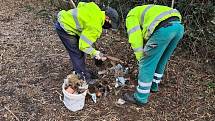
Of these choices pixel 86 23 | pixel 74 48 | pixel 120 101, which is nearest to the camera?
pixel 86 23

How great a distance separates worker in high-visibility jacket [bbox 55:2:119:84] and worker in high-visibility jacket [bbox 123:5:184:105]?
33 centimetres

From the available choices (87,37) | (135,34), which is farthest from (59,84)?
(135,34)

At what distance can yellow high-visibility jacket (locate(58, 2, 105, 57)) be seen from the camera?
442 centimetres

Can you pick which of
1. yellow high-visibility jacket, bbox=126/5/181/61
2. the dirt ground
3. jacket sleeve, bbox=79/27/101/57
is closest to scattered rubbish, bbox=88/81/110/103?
the dirt ground

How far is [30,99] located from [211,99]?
2.49 m

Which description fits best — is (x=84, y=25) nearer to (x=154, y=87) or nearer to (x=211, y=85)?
(x=154, y=87)

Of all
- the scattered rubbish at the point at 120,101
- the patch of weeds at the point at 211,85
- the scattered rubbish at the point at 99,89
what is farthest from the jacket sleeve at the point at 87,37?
the patch of weeds at the point at 211,85

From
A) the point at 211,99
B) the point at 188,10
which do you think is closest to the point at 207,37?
the point at 188,10

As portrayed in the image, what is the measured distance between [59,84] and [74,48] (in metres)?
0.63

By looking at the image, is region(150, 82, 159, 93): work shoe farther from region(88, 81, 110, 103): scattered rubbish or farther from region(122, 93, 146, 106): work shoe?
region(88, 81, 110, 103): scattered rubbish

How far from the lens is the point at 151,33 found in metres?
4.21

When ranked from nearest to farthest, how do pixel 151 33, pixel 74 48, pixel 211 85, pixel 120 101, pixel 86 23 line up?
pixel 151 33
pixel 86 23
pixel 74 48
pixel 120 101
pixel 211 85

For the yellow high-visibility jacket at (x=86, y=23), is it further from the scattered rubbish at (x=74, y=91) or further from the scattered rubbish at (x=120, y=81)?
the scattered rubbish at (x=120, y=81)

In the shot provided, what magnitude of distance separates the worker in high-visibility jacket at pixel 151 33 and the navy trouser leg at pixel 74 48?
0.80 meters
